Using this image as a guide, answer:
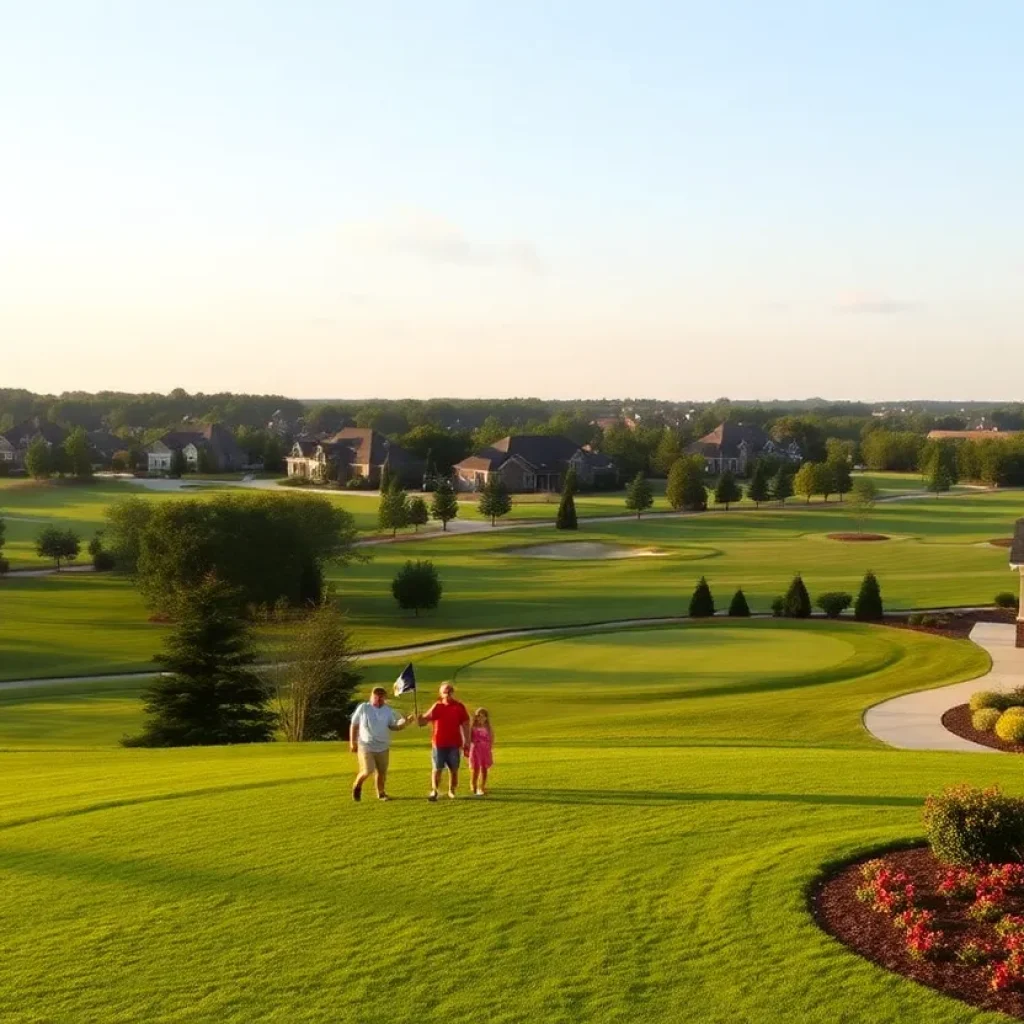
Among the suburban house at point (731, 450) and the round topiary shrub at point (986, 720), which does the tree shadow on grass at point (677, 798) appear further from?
the suburban house at point (731, 450)

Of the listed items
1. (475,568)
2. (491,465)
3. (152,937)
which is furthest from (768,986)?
(491,465)

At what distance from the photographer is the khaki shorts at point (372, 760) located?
14711mm

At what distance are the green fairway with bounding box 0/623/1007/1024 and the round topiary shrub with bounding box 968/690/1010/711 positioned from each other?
8683 mm

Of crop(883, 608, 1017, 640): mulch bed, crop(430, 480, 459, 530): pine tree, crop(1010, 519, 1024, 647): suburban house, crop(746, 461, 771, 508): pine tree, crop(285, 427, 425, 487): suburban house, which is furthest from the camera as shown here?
crop(285, 427, 425, 487): suburban house

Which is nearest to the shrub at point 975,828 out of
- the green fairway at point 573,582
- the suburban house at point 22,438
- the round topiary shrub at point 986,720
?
the round topiary shrub at point 986,720

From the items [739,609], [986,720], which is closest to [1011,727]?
[986,720]

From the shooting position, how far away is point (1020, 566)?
133ft

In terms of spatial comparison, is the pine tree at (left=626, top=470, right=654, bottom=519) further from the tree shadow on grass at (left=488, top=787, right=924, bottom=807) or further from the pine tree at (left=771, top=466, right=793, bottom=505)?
the tree shadow on grass at (left=488, top=787, right=924, bottom=807)

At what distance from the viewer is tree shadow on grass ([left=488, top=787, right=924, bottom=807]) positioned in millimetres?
15047

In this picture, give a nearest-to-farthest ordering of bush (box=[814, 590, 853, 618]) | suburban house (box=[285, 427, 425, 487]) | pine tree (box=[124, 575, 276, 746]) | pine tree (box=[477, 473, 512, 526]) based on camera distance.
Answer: pine tree (box=[124, 575, 276, 746]) < bush (box=[814, 590, 853, 618]) < pine tree (box=[477, 473, 512, 526]) < suburban house (box=[285, 427, 425, 487])

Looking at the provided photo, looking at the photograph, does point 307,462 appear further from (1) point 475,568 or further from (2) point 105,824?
(2) point 105,824

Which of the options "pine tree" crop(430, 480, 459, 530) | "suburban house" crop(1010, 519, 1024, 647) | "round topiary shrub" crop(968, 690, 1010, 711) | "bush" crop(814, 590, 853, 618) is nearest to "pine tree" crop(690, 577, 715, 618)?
"bush" crop(814, 590, 853, 618)

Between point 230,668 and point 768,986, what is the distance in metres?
23.7

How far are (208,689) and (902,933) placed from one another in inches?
899
